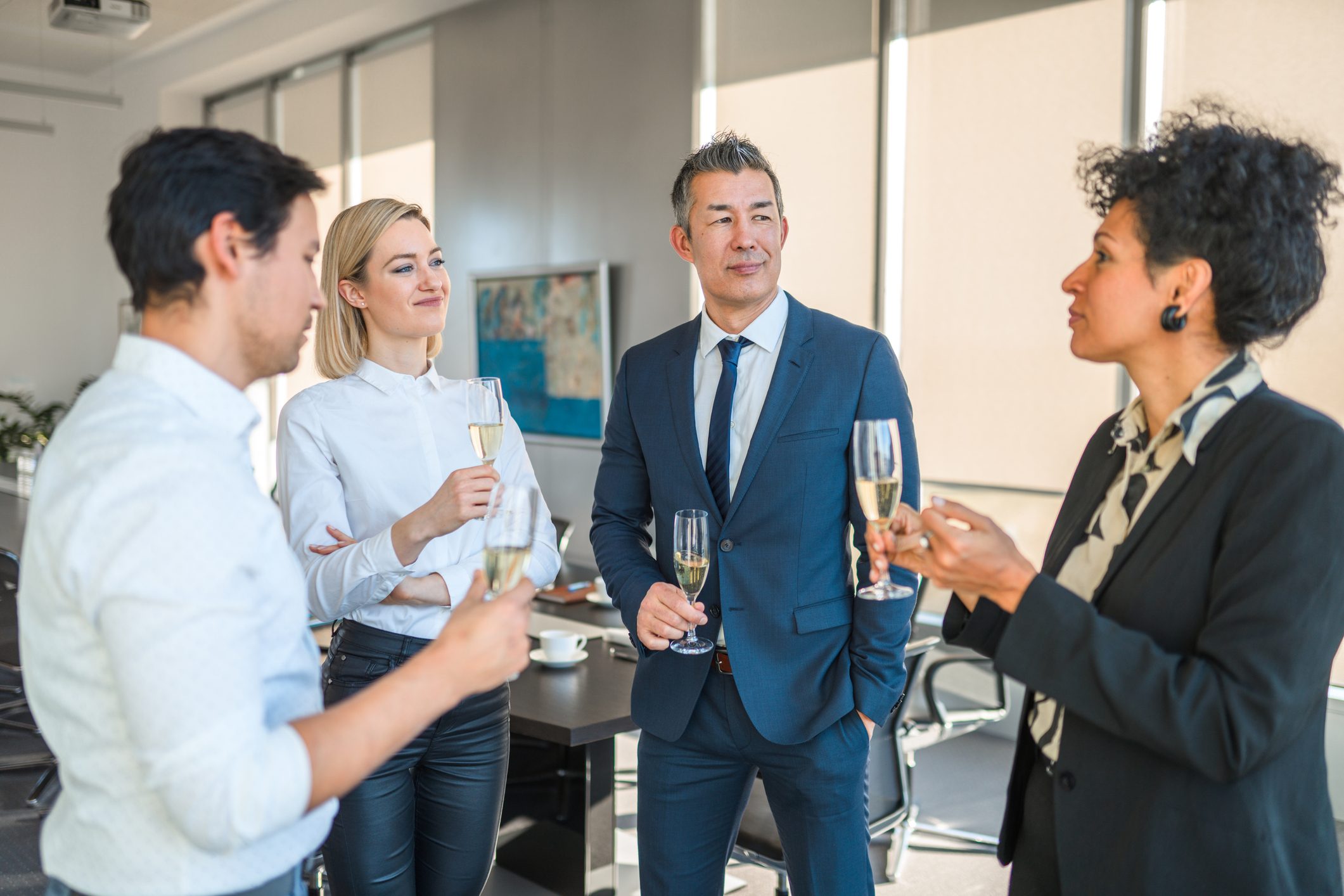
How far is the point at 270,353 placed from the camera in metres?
1.21

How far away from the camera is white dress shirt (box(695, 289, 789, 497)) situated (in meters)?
2.05

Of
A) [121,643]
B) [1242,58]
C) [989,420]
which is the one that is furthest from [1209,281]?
[989,420]

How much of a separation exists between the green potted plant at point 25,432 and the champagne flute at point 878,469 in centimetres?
286

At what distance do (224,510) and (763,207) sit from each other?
4.37 feet

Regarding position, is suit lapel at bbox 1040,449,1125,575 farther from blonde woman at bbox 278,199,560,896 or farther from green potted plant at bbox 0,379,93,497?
green potted plant at bbox 0,379,93,497

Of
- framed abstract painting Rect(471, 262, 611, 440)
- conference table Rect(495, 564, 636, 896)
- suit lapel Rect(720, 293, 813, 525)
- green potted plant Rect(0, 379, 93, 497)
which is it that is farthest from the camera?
framed abstract painting Rect(471, 262, 611, 440)

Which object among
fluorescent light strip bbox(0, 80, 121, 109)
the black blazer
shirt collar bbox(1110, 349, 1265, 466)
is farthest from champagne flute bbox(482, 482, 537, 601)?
fluorescent light strip bbox(0, 80, 121, 109)

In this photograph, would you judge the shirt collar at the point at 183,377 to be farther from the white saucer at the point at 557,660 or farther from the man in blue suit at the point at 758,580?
the white saucer at the point at 557,660

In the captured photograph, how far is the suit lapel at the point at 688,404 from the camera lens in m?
2.02

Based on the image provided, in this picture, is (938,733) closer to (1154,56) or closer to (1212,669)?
(1212,669)

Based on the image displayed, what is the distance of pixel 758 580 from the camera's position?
195 centimetres

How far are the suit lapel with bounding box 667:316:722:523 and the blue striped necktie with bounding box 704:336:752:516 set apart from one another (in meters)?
0.02

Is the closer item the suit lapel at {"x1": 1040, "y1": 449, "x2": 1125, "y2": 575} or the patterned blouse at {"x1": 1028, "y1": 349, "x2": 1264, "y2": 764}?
the patterned blouse at {"x1": 1028, "y1": 349, "x2": 1264, "y2": 764}

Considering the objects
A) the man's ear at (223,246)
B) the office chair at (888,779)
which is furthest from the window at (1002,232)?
the man's ear at (223,246)
